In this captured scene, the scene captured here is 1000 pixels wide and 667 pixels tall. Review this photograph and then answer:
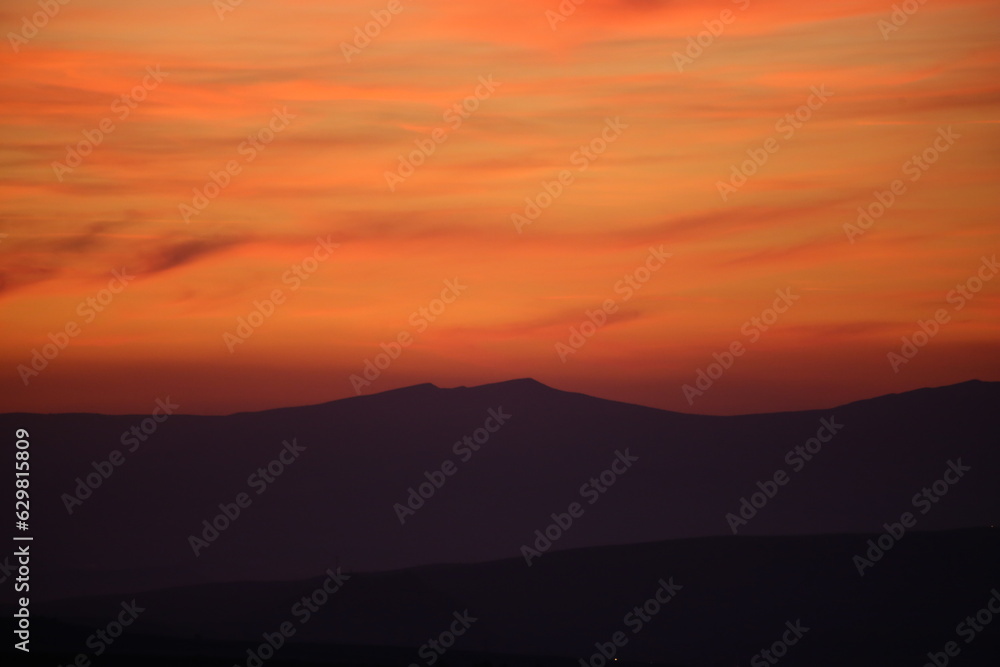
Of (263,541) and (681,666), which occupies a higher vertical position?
(681,666)

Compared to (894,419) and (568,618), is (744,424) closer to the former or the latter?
(894,419)

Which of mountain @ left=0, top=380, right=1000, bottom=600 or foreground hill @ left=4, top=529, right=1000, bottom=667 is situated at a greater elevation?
foreground hill @ left=4, top=529, right=1000, bottom=667

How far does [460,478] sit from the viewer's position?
498 ft

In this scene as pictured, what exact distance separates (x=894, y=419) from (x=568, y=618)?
97.6m

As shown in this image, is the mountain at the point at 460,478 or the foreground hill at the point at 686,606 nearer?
the foreground hill at the point at 686,606

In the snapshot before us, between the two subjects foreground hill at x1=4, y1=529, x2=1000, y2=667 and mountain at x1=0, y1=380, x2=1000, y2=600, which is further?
mountain at x1=0, y1=380, x2=1000, y2=600

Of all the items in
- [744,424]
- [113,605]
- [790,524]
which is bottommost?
[744,424]

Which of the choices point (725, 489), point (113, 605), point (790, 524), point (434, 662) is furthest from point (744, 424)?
point (434, 662)

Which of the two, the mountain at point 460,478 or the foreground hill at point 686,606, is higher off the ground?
the foreground hill at point 686,606

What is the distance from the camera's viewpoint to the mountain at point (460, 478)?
124 metres

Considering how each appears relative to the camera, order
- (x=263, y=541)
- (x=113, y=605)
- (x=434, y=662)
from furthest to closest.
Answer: (x=263, y=541) < (x=113, y=605) < (x=434, y=662)

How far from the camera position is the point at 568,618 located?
56.7 m

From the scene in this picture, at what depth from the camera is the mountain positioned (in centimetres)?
12400

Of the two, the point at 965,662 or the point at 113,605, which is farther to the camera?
the point at 113,605
